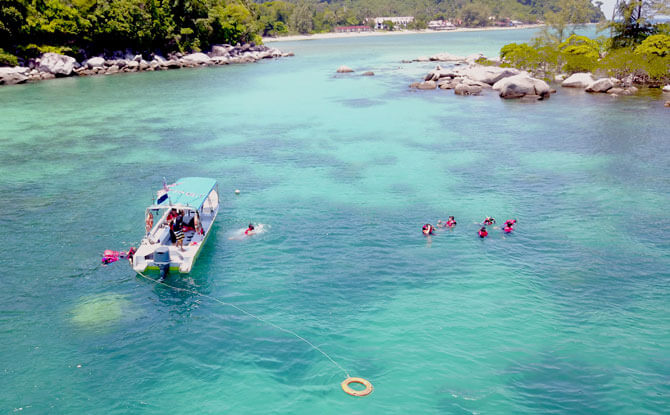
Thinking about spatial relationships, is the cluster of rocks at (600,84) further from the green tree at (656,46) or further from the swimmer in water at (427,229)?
the swimmer in water at (427,229)

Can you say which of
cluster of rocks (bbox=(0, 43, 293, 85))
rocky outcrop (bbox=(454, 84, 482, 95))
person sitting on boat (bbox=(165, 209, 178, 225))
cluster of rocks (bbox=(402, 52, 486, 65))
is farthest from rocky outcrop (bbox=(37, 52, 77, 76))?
person sitting on boat (bbox=(165, 209, 178, 225))

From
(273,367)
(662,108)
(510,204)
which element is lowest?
(273,367)

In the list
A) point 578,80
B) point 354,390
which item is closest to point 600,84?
point 578,80

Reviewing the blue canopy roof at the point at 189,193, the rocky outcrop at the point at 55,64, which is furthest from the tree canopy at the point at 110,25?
the blue canopy roof at the point at 189,193

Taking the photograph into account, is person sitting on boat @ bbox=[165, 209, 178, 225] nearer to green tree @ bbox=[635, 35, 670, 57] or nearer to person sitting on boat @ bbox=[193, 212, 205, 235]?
person sitting on boat @ bbox=[193, 212, 205, 235]

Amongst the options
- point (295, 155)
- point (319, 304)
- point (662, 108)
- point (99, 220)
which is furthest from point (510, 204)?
point (662, 108)

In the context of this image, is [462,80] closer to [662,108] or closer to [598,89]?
[598,89]
